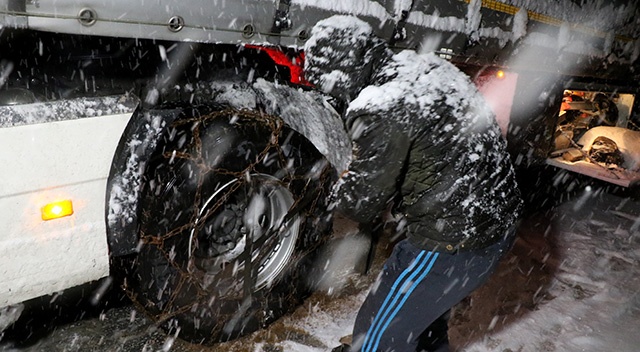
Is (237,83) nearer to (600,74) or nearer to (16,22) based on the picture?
(16,22)

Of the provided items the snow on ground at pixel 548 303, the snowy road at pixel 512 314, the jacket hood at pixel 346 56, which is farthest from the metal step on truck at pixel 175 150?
the jacket hood at pixel 346 56

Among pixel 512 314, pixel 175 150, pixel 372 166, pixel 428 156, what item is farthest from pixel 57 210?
pixel 512 314

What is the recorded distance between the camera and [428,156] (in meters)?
1.96

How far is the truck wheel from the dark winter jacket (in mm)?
709

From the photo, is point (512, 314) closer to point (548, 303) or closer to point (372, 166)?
point (548, 303)

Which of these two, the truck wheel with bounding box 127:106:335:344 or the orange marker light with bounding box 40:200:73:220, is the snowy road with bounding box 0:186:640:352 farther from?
the orange marker light with bounding box 40:200:73:220

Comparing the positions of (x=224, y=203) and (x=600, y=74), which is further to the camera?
(x=600, y=74)

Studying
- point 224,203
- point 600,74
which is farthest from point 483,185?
point 600,74

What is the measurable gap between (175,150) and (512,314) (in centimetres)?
251

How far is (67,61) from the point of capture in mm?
2258

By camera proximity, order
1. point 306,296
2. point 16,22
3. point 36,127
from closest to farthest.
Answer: point 16,22
point 36,127
point 306,296

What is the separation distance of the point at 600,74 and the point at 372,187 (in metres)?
A: 4.97

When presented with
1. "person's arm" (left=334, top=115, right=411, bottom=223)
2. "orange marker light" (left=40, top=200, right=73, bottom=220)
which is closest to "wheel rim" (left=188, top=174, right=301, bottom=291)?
"orange marker light" (left=40, top=200, right=73, bottom=220)

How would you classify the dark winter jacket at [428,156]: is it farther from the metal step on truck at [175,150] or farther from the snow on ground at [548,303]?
the snow on ground at [548,303]
